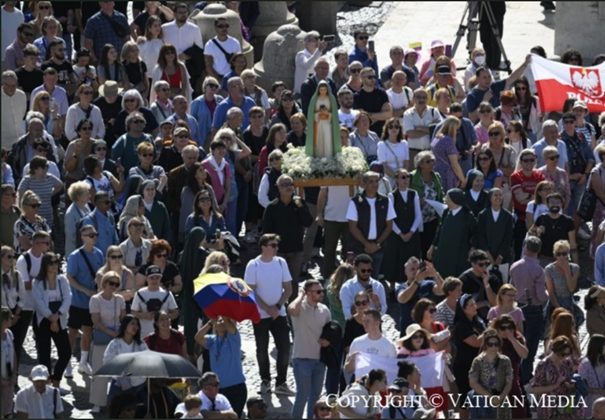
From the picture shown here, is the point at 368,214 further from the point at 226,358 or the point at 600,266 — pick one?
the point at 226,358

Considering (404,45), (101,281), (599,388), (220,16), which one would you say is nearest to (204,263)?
(101,281)

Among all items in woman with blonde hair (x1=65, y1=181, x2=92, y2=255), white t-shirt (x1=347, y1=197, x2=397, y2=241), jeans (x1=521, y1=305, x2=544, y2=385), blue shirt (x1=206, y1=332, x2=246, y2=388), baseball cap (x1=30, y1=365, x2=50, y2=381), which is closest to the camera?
baseball cap (x1=30, y1=365, x2=50, y2=381)

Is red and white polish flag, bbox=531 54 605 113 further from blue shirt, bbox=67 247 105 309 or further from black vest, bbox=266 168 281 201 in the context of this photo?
blue shirt, bbox=67 247 105 309

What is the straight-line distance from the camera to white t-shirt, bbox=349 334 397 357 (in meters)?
18.3

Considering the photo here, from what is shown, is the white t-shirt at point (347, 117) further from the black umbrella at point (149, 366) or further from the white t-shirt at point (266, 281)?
the black umbrella at point (149, 366)

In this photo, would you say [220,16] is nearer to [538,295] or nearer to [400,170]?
[400,170]

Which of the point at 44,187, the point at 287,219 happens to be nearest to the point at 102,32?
the point at 44,187

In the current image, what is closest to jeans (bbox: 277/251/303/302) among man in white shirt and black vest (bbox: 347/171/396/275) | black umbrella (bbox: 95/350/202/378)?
man in white shirt and black vest (bbox: 347/171/396/275)

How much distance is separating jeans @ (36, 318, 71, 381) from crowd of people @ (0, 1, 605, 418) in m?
0.02

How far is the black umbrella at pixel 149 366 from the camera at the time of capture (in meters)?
17.6

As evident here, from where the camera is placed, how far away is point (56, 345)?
19.9 metres

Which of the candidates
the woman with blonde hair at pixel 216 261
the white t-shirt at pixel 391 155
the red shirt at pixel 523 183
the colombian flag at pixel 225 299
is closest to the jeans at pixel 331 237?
the white t-shirt at pixel 391 155

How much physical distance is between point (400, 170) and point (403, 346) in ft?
12.5

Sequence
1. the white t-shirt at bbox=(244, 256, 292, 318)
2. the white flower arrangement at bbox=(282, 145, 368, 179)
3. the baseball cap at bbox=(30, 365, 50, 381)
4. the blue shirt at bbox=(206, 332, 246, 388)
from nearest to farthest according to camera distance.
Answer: the baseball cap at bbox=(30, 365, 50, 381)
the blue shirt at bbox=(206, 332, 246, 388)
the white t-shirt at bbox=(244, 256, 292, 318)
the white flower arrangement at bbox=(282, 145, 368, 179)
